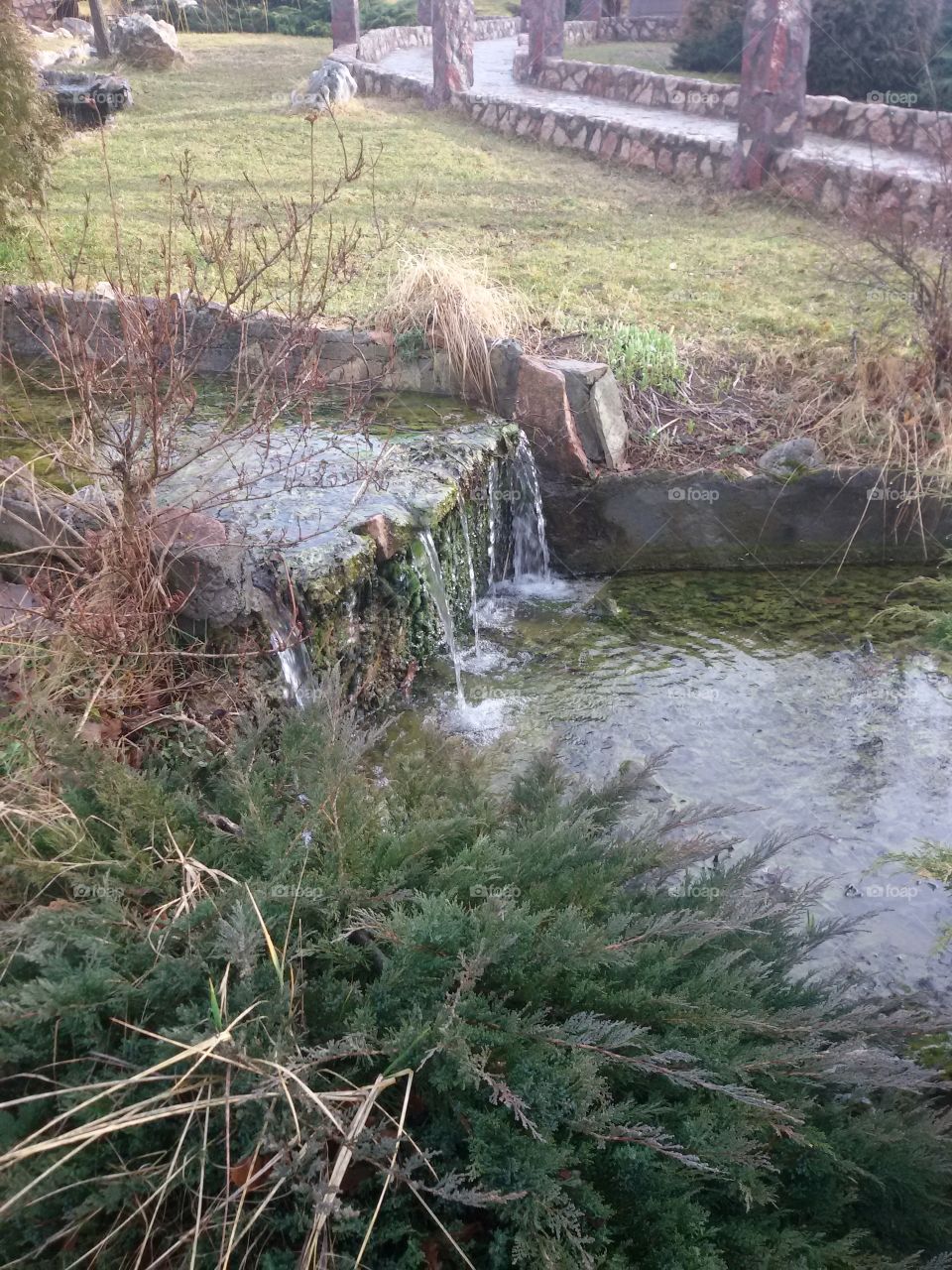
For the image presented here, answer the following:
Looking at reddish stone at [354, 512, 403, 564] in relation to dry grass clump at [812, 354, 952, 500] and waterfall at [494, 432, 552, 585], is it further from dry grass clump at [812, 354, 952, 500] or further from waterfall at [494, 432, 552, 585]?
dry grass clump at [812, 354, 952, 500]

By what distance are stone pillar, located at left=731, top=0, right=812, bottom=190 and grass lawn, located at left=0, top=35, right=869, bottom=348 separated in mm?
540

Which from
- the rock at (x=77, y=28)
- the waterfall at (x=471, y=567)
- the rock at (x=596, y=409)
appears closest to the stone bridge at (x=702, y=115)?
the rock at (x=596, y=409)

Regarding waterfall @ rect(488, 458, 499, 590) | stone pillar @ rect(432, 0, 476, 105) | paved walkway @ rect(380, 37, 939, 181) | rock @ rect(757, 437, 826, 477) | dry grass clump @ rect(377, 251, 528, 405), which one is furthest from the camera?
stone pillar @ rect(432, 0, 476, 105)

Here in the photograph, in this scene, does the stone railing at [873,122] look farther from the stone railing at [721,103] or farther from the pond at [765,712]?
the pond at [765,712]

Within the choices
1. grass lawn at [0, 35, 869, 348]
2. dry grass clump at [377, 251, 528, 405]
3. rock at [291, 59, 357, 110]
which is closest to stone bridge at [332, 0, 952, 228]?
grass lawn at [0, 35, 869, 348]

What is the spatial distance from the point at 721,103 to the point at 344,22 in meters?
8.02

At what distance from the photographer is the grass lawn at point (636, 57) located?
1599 centimetres

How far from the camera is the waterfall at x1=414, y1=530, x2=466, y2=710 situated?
4.69 m

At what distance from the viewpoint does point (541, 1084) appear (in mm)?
1742

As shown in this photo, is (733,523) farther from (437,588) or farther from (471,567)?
(437,588)

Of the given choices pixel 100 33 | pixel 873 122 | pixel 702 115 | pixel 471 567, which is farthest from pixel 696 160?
pixel 100 33

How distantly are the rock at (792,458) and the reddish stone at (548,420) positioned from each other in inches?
43.4

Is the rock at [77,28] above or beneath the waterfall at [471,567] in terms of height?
above

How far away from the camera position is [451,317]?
598cm
